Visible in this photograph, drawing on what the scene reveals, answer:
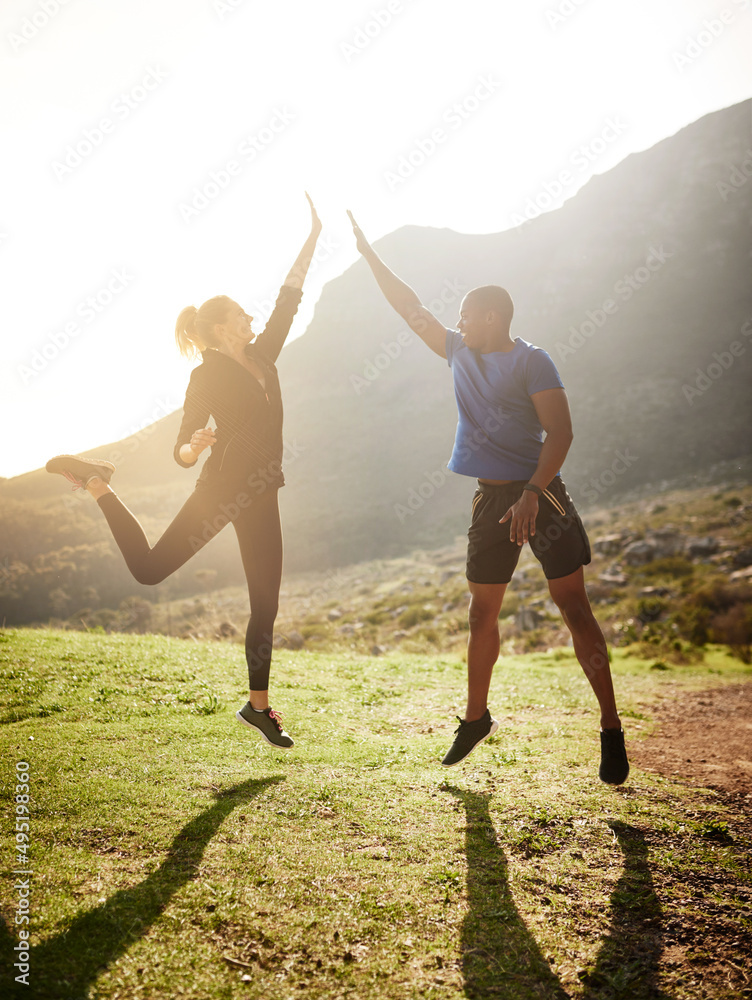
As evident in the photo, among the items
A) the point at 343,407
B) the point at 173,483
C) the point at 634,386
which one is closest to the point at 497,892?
the point at 173,483

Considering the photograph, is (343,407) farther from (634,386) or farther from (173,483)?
(634,386)

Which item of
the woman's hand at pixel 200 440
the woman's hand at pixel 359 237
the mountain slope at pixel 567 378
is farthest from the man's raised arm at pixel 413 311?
the mountain slope at pixel 567 378

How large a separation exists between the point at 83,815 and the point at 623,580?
1088 inches

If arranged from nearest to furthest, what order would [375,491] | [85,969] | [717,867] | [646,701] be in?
[85,969]
[717,867]
[646,701]
[375,491]

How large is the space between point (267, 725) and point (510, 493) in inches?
73.5

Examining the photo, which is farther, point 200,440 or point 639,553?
point 639,553

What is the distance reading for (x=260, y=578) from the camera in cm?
318

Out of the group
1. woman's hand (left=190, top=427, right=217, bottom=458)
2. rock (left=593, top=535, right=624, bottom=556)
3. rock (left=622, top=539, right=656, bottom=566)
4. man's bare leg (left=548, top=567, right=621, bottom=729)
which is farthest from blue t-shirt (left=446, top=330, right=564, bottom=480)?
rock (left=593, top=535, right=624, bottom=556)

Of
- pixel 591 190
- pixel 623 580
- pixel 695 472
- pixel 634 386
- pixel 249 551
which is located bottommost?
pixel 623 580

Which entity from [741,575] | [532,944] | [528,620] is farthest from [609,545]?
[532,944]

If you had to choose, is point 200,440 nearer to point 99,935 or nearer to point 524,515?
point 524,515

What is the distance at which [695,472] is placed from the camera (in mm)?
61281

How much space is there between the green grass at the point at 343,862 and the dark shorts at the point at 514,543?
1.15 metres

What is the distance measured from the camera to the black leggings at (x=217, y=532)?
9.87 feet
